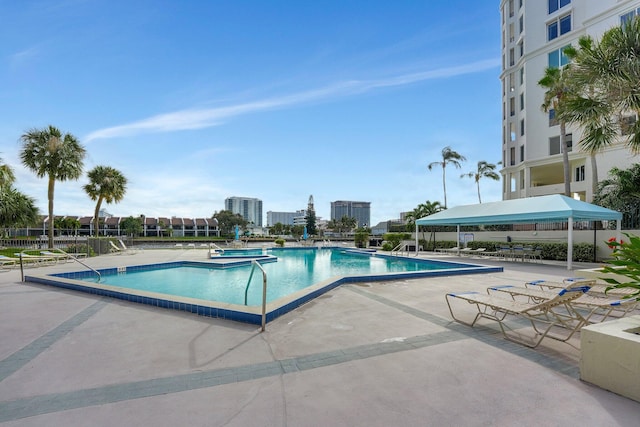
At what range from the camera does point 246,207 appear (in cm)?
17575

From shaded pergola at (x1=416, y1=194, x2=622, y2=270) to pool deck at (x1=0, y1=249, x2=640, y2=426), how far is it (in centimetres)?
Answer: 1009

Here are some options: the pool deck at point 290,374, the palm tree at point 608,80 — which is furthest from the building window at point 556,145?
the pool deck at point 290,374

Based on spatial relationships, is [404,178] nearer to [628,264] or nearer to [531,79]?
[531,79]

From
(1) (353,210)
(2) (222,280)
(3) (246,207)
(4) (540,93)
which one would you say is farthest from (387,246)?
(3) (246,207)

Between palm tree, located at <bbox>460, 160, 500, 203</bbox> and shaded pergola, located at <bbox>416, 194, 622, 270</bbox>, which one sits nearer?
shaded pergola, located at <bbox>416, 194, 622, 270</bbox>

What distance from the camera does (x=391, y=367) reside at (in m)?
Answer: 3.20

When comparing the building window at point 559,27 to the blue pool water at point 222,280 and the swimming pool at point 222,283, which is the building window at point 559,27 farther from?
the blue pool water at point 222,280

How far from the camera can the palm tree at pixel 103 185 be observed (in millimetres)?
25453

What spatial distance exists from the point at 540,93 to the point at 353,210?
129 m

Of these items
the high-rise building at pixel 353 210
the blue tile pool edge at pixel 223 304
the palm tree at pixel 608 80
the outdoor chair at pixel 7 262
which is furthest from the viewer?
the high-rise building at pixel 353 210

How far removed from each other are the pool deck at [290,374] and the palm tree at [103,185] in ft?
79.5

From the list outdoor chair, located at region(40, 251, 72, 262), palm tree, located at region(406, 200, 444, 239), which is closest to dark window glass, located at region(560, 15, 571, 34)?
palm tree, located at region(406, 200, 444, 239)

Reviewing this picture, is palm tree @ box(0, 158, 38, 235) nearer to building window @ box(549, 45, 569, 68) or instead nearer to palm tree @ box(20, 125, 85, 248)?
palm tree @ box(20, 125, 85, 248)

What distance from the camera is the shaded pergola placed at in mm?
11898
